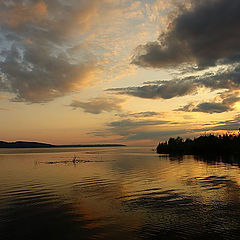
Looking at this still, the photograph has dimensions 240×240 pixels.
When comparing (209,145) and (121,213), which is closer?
(121,213)

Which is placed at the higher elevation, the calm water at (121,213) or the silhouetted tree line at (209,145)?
the silhouetted tree line at (209,145)

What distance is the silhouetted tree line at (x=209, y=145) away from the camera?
138 m

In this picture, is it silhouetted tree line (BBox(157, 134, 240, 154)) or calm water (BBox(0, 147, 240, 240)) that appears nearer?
calm water (BBox(0, 147, 240, 240))

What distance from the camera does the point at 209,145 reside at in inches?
5817

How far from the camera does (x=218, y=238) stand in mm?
18656

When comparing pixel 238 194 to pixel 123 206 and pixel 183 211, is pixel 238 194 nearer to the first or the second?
pixel 183 211

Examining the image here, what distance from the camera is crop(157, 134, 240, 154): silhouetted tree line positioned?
138m

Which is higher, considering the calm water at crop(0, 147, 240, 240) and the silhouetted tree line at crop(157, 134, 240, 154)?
the silhouetted tree line at crop(157, 134, 240, 154)

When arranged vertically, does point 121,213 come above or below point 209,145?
below

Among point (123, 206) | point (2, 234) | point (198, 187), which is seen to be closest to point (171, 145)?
point (198, 187)

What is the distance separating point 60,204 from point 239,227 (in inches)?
778

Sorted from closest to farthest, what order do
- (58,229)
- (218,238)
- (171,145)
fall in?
(218,238) → (58,229) → (171,145)

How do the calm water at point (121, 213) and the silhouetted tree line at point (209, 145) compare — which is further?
the silhouetted tree line at point (209, 145)

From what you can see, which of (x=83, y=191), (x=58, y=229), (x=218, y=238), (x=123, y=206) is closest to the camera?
(x=218, y=238)
